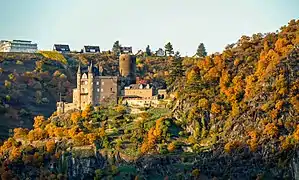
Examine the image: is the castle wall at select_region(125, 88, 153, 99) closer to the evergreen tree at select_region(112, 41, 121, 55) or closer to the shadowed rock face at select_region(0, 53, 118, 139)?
the shadowed rock face at select_region(0, 53, 118, 139)

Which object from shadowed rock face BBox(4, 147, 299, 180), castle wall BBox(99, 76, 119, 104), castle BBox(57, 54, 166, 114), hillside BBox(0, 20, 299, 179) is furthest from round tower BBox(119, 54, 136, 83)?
shadowed rock face BBox(4, 147, 299, 180)

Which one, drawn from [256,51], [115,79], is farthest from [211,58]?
[115,79]

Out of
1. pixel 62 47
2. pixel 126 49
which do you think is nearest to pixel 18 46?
pixel 62 47

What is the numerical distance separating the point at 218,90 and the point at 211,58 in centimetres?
720

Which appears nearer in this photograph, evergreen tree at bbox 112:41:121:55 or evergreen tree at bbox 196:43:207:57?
evergreen tree at bbox 196:43:207:57

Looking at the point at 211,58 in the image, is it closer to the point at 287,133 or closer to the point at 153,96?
the point at 153,96

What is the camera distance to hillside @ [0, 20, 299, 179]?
8931 cm

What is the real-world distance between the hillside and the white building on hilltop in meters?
56.6

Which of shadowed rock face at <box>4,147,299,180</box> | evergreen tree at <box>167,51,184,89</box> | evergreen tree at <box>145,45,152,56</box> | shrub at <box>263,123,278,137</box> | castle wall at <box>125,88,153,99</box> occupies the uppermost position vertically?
evergreen tree at <box>145,45,152,56</box>

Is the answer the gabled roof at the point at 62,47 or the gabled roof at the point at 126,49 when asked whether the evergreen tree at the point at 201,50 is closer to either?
the gabled roof at the point at 126,49

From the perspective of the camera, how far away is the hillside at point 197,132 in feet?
293

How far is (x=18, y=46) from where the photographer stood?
16462 centimetres

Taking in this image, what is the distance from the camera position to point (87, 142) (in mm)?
96312

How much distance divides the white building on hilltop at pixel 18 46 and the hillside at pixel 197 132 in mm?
56582
